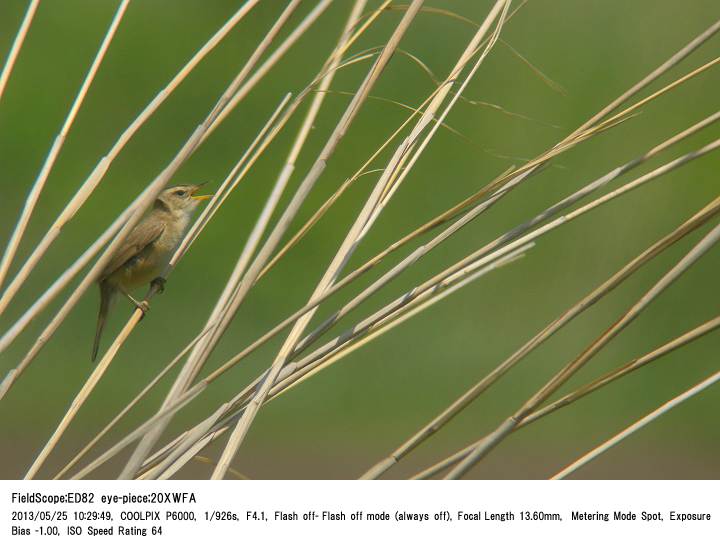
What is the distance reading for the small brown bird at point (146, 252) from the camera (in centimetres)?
376

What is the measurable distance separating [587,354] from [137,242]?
8.13 feet

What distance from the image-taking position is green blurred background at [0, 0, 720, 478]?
7.25 m

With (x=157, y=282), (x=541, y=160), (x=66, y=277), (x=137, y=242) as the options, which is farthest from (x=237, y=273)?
(x=137, y=242)

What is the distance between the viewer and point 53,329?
177cm

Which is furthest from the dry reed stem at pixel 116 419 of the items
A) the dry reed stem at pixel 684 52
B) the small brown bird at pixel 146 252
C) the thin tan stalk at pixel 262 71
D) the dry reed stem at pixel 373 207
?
the small brown bird at pixel 146 252

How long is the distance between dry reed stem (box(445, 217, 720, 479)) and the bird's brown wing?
2.36 meters

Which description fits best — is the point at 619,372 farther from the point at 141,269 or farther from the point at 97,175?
the point at 141,269

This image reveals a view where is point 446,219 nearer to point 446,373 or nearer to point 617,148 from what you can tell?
point 446,373

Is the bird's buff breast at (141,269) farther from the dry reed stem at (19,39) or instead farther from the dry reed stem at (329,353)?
the dry reed stem at (329,353)

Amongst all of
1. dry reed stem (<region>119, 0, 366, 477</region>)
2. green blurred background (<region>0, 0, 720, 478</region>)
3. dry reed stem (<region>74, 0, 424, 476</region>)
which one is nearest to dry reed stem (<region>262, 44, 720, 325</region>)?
dry reed stem (<region>74, 0, 424, 476</region>)

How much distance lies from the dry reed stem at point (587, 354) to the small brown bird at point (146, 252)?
7.48 feet

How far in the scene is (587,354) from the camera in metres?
1.71

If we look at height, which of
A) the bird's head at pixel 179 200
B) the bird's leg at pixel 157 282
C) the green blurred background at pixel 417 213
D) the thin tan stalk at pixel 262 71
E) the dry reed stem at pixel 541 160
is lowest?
the dry reed stem at pixel 541 160

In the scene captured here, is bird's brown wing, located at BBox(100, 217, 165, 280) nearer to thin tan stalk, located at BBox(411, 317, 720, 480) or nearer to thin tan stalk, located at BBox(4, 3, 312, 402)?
thin tan stalk, located at BBox(4, 3, 312, 402)
